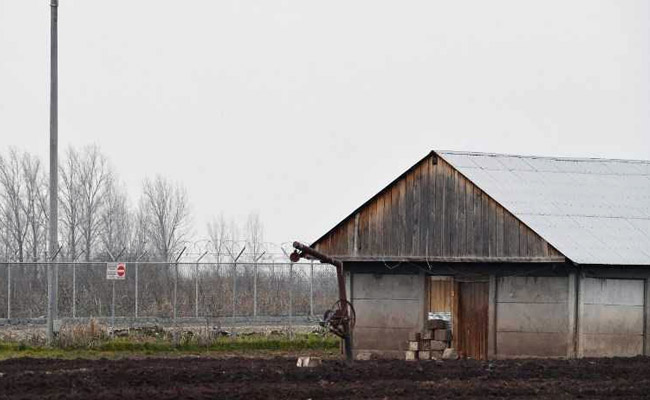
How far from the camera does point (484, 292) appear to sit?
1192 inches

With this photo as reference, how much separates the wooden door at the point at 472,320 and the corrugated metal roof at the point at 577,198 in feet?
6.60

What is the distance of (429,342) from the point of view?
31.0m

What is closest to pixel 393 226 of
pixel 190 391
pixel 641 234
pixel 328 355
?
pixel 328 355

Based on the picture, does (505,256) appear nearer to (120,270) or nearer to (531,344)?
(531,344)

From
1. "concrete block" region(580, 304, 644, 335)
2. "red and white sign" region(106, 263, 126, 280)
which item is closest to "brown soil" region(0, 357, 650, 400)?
"concrete block" region(580, 304, 644, 335)

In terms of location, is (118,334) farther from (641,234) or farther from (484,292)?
(641,234)

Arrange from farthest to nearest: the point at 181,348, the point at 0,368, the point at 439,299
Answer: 1. the point at 439,299
2. the point at 181,348
3. the point at 0,368

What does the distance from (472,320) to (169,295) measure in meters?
14.4

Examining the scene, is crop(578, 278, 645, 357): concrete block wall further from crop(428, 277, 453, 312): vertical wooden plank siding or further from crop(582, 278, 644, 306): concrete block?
crop(428, 277, 453, 312): vertical wooden plank siding

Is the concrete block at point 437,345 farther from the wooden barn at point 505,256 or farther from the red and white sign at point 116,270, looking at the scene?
the red and white sign at point 116,270

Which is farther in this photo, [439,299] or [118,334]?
[439,299]

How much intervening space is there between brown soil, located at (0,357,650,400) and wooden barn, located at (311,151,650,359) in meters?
2.01

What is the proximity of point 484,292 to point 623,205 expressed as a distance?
4.16 m

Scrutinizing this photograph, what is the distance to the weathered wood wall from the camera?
1168 inches
